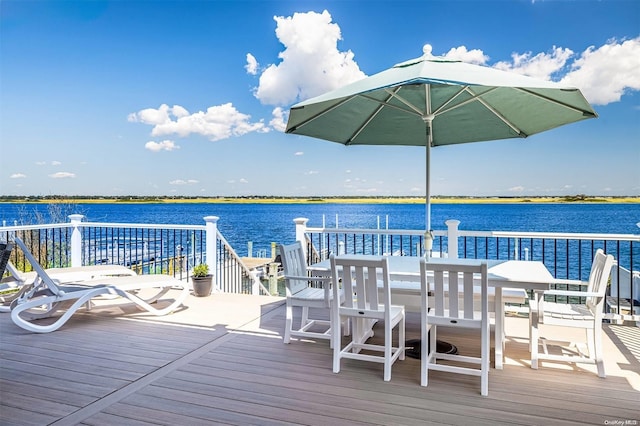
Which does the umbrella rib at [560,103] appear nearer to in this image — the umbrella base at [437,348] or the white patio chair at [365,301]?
the white patio chair at [365,301]

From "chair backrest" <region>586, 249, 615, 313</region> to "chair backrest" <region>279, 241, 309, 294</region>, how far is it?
2.22 meters

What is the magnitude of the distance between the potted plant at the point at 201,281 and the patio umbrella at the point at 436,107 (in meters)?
2.63

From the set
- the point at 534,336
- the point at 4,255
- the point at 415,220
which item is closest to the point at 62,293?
the point at 4,255

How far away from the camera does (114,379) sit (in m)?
2.98

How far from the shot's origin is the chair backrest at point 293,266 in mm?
3783

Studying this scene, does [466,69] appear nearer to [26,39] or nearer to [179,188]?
[26,39]

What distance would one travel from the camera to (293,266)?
4020mm

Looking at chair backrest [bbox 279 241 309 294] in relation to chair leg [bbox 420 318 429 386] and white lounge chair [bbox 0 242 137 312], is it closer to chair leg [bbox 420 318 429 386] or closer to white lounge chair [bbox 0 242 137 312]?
chair leg [bbox 420 318 429 386]

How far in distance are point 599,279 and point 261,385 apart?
258 cm

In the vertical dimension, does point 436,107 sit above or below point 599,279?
above

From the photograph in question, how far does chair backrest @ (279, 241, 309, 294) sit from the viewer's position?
378 cm

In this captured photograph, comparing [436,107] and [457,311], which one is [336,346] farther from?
[436,107]

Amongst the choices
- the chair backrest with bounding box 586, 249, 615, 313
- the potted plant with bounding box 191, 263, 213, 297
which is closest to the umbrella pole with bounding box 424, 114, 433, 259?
the chair backrest with bounding box 586, 249, 615, 313

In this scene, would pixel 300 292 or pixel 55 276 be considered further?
pixel 55 276
